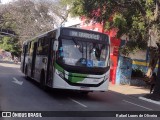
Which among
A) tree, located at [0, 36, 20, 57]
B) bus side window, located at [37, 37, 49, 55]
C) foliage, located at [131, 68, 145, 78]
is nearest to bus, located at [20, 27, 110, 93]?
bus side window, located at [37, 37, 49, 55]

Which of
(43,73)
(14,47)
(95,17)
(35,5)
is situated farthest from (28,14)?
(43,73)

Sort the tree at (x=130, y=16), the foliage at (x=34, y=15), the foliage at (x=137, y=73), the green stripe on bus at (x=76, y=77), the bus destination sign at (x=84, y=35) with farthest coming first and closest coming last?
the foliage at (x=34, y=15)
the foliage at (x=137, y=73)
the tree at (x=130, y=16)
the bus destination sign at (x=84, y=35)
the green stripe on bus at (x=76, y=77)

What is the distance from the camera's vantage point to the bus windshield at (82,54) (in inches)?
578

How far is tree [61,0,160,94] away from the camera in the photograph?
18938mm

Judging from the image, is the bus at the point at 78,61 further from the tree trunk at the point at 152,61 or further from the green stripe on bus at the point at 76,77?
the tree trunk at the point at 152,61

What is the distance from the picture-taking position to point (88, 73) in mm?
14750

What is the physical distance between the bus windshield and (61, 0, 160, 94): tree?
15.3 feet

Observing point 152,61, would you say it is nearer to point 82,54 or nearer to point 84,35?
point 84,35

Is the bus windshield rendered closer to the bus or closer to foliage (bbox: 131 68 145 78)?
the bus

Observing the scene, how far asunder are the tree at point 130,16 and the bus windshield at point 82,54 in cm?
465

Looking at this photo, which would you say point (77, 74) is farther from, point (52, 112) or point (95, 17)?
point (95, 17)

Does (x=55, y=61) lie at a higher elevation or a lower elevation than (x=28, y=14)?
lower

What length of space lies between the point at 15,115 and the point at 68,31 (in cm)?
579

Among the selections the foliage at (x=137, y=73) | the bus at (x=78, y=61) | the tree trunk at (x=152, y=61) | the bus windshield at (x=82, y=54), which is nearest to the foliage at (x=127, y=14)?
the tree trunk at (x=152, y=61)
